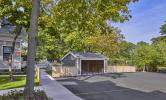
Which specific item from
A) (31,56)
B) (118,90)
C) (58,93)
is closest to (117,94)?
→ (118,90)

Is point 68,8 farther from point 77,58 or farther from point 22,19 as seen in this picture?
point 77,58

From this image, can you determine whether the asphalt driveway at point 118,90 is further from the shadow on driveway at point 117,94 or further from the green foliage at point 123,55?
the green foliage at point 123,55

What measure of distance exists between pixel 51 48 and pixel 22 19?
26.8 m

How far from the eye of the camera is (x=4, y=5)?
2356cm

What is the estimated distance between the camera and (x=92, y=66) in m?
45.9

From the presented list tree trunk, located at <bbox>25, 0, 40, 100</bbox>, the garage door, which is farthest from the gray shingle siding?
tree trunk, located at <bbox>25, 0, 40, 100</bbox>

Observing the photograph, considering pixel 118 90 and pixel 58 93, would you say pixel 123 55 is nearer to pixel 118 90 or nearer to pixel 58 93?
pixel 118 90

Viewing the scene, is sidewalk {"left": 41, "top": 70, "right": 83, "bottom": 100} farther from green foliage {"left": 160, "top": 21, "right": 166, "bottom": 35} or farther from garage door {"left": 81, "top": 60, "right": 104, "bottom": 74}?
green foliage {"left": 160, "top": 21, "right": 166, "bottom": 35}

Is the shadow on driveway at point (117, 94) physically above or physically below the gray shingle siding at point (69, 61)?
below

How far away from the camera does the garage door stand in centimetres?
4425

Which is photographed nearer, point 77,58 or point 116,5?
point 116,5

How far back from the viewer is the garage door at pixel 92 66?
44.2m

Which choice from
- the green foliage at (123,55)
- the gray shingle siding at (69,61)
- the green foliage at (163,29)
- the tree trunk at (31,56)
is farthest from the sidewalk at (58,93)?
the green foliage at (163,29)

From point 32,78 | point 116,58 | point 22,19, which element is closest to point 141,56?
point 116,58
